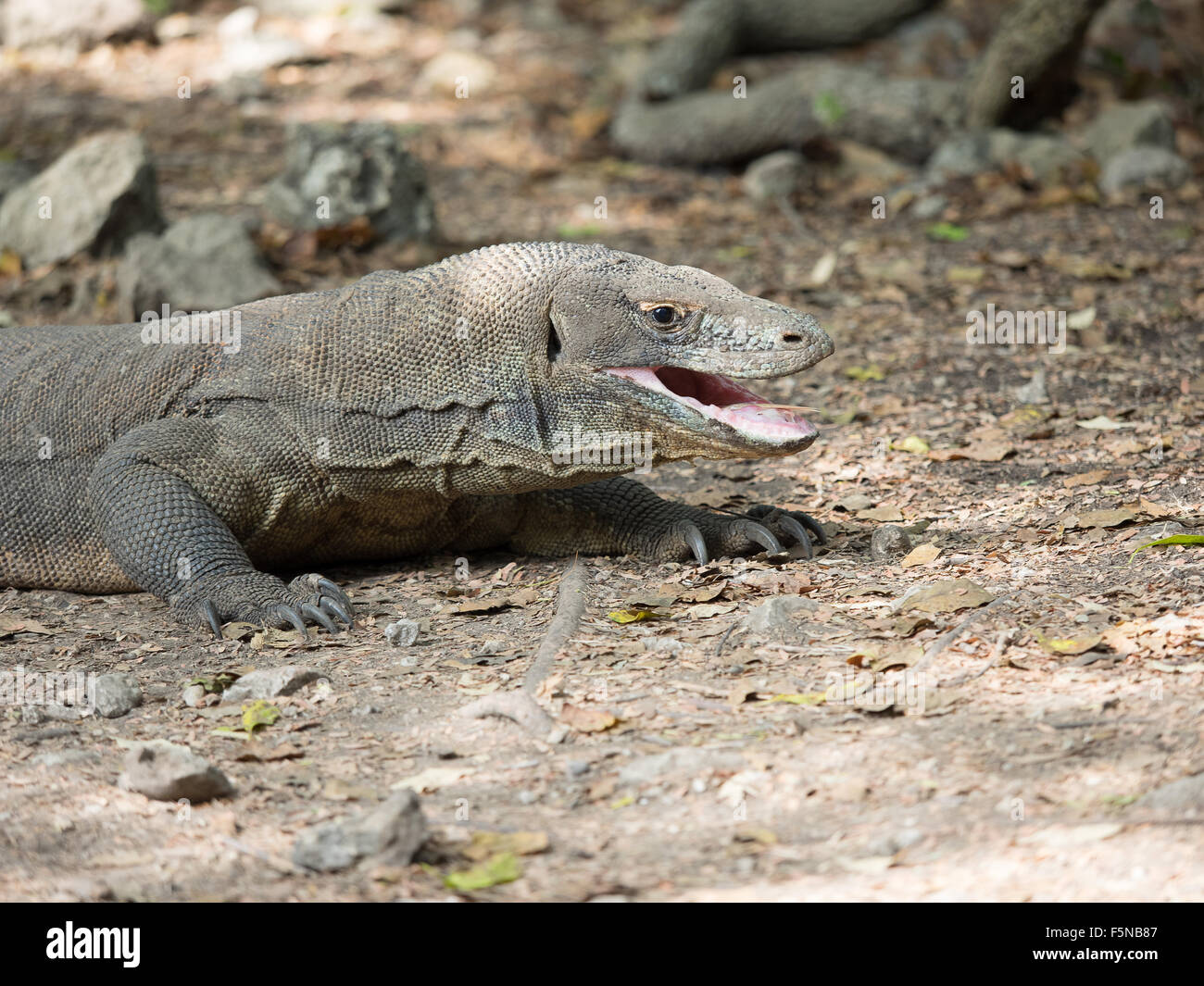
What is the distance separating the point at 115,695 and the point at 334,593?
87 cm

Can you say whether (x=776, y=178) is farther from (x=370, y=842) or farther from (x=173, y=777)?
(x=370, y=842)

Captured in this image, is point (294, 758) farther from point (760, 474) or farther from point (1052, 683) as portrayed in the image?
point (760, 474)

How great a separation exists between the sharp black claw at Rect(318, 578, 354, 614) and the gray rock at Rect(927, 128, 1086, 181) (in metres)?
7.19

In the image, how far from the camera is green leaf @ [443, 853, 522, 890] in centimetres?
279

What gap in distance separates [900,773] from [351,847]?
1.21 meters

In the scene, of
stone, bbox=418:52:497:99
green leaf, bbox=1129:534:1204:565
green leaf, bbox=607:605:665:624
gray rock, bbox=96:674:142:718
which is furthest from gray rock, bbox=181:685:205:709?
stone, bbox=418:52:497:99

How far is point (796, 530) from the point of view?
4.89m

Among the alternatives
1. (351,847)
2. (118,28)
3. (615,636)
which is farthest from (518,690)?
(118,28)

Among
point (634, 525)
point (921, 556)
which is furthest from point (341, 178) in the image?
point (921, 556)

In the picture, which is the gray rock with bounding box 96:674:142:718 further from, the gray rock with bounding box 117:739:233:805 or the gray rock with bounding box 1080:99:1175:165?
the gray rock with bounding box 1080:99:1175:165

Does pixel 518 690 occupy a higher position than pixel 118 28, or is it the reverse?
pixel 118 28

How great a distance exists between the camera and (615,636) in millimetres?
4180

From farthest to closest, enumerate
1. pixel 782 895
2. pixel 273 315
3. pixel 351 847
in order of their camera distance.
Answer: pixel 273 315, pixel 351 847, pixel 782 895

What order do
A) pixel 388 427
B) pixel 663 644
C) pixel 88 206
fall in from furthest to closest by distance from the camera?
1. pixel 88 206
2. pixel 388 427
3. pixel 663 644
